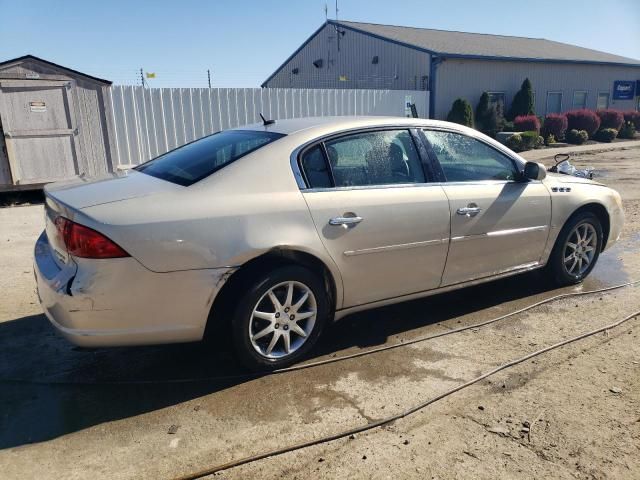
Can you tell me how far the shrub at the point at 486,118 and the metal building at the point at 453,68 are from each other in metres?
0.71

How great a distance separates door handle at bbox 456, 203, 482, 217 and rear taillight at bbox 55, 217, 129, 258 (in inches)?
95.0

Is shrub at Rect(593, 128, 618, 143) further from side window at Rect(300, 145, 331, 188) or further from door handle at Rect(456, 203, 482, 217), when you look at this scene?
side window at Rect(300, 145, 331, 188)

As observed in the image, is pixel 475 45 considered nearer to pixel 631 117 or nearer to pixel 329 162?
pixel 631 117

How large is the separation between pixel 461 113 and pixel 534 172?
19824mm

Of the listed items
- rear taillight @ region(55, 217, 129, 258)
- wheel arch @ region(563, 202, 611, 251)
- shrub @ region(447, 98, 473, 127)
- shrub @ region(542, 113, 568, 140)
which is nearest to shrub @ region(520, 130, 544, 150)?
shrub @ region(447, 98, 473, 127)

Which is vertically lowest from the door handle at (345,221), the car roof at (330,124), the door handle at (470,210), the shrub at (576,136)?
the shrub at (576,136)

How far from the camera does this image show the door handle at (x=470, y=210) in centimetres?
401

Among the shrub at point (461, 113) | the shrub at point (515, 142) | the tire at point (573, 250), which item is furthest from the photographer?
the shrub at point (461, 113)

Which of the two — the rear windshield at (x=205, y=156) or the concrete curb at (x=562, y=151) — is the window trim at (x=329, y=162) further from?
the concrete curb at (x=562, y=151)

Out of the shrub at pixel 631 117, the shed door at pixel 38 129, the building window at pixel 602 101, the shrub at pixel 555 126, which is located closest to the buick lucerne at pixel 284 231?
the shed door at pixel 38 129

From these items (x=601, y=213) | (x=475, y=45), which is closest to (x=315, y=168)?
(x=601, y=213)

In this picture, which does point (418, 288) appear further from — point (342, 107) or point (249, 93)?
point (342, 107)

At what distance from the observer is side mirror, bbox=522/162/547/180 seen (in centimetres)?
440

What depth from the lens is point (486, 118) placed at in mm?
25156
